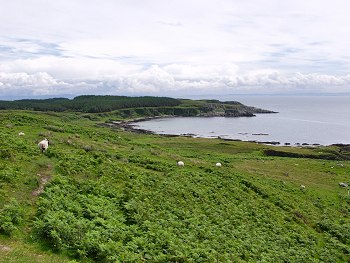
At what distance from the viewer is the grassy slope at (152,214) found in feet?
49.7

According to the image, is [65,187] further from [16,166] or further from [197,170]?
[197,170]

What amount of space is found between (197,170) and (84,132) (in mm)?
22839

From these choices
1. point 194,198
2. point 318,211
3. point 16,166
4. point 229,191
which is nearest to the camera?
point 16,166

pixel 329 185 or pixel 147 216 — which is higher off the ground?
pixel 147 216

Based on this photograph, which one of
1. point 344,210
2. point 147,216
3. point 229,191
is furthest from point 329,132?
point 147,216

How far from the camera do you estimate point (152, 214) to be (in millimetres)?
21406

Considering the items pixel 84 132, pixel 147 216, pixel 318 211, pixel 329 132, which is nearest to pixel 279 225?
pixel 318 211

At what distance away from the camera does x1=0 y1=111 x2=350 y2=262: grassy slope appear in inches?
597

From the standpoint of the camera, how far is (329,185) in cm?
5078

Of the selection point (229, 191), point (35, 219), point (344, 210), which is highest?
Answer: point (35, 219)

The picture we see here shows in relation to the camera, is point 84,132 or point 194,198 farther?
point 84,132

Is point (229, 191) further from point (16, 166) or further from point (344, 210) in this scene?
point (16, 166)

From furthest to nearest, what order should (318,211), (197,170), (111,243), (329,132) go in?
(329,132), (197,170), (318,211), (111,243)

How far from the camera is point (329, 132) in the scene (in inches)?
6919
